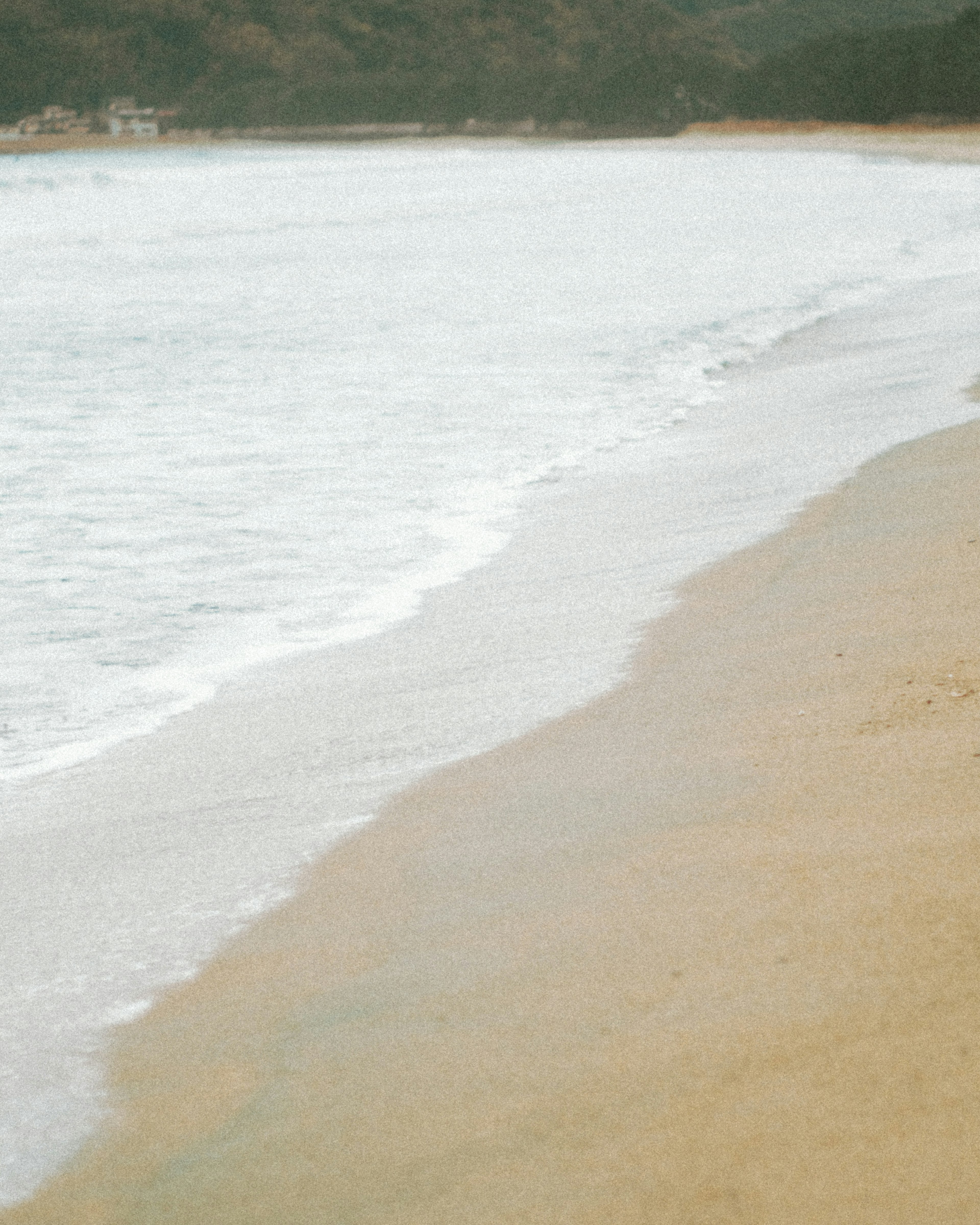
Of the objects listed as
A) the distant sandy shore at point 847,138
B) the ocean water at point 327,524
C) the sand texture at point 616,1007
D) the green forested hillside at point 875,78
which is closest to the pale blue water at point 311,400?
the ocean water at point 327,524

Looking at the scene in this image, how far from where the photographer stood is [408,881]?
10.0 ft

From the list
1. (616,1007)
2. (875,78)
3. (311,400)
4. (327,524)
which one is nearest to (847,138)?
(875,78)

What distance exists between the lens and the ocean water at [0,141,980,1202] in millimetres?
3312

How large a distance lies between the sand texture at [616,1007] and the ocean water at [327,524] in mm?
188

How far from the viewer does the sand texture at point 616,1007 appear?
197 cm

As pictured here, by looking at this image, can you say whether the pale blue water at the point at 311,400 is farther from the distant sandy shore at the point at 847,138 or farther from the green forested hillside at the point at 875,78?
the green forested hillside at the point at 875,78

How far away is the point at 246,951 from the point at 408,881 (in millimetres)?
366

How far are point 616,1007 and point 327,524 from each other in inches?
206

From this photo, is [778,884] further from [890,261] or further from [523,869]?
[890,261]

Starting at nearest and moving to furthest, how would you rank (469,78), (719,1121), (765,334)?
(719,1121)
(765,334)
(469,78)

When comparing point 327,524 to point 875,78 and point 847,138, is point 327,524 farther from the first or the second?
point 875,78

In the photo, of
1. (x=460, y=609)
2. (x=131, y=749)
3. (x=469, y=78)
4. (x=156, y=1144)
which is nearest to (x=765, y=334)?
(x=460, y=609)

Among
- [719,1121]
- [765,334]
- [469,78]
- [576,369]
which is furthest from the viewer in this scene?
[469,78]

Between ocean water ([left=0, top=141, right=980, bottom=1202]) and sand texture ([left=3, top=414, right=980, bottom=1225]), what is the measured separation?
188mm
